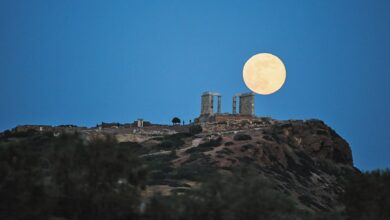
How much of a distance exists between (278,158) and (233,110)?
32.9 metres

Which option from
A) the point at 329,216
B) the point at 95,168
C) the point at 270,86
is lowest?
the point at 329,216

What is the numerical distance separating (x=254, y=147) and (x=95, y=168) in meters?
40.2

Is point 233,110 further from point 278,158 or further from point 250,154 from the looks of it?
point 250,154

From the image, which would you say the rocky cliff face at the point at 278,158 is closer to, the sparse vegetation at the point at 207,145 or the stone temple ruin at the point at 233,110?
the sparse vegetation at the point at 207,145

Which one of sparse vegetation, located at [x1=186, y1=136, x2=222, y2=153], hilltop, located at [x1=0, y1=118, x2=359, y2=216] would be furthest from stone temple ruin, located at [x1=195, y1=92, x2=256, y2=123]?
sparse vegetation, located at [x1=186, y1=136, x2=222, y2=153]

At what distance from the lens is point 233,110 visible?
10425 centimetres

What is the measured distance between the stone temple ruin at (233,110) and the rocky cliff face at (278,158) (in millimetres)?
6028

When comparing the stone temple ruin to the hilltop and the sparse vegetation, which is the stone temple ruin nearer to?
the hilltop

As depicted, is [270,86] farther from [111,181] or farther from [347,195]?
[111,181]

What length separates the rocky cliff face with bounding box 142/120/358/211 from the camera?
2274 inches

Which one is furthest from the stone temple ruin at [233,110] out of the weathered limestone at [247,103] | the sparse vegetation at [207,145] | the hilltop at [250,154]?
the sparse vegetation at [207,145]

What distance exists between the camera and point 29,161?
32.7m

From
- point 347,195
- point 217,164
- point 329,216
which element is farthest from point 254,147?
point 329,216

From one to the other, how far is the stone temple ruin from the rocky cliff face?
6.03 meters
